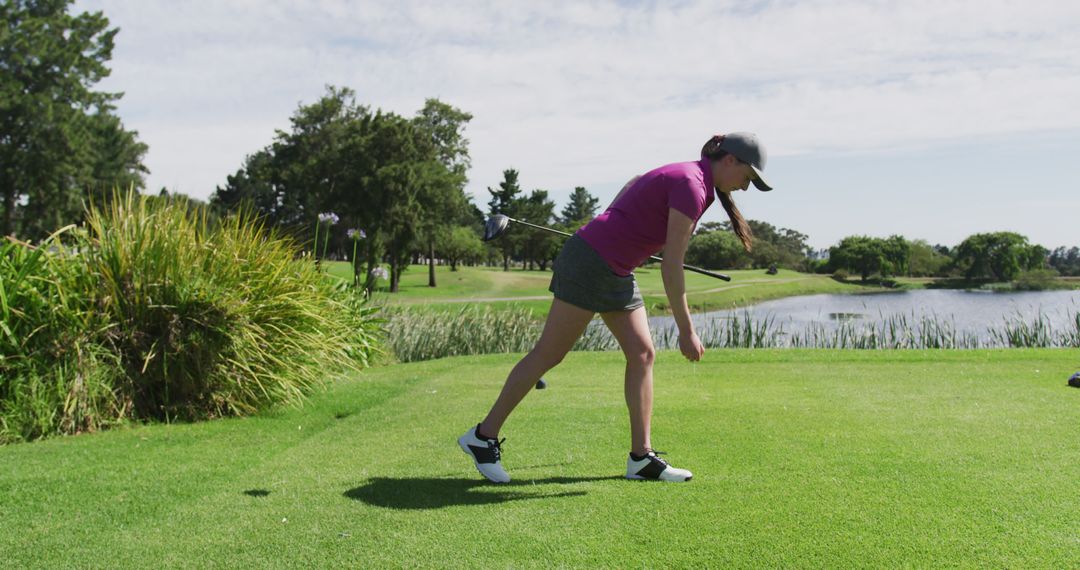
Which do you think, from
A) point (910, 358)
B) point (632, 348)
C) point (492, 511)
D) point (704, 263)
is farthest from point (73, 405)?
point (704, 263)

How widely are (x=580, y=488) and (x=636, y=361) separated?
71 cm

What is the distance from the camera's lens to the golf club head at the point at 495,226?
462 centimetres

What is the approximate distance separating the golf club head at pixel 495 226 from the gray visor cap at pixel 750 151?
1.45 m

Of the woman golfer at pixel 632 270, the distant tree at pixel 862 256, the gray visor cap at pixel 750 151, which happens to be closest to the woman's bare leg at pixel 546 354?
the woman golfer at pixel 632 270

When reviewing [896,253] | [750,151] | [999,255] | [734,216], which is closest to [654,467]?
[734,216]

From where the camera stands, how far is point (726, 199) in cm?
401

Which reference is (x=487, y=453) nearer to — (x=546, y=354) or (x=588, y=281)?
(x=546, y=354)

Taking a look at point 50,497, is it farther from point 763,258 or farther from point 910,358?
point 763,258

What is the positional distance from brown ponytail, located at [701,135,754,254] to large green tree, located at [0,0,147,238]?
38767 mm

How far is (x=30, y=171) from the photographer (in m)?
38.3

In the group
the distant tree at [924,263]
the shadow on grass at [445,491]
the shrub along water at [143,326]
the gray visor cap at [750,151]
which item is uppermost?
the distant tree at [924,263]

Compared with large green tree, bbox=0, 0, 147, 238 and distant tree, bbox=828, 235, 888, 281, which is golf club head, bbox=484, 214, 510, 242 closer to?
large green tree, bbox=0, 0, 147, 238

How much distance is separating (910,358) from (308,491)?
24.1 feet

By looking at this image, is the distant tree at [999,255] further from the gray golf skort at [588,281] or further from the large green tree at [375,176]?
the gray golf skort at [588,281]
